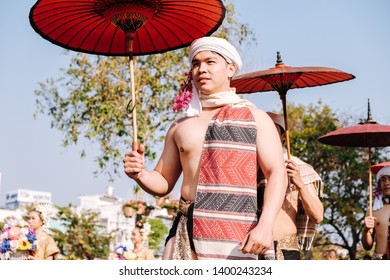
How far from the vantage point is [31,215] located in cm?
912

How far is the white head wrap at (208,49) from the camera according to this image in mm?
3373

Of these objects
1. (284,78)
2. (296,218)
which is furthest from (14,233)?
(296,218)

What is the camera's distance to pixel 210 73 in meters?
3.33

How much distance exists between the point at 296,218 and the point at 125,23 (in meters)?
1.72

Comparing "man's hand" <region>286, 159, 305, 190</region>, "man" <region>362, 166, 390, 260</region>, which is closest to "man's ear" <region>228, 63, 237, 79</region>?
"man's hand" <region>286, 159, 305, 190</region>

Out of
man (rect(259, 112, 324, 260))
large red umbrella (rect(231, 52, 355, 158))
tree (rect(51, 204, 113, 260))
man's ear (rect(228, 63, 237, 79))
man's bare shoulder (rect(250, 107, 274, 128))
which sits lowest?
tree (rect(51, 204, 113, 260))

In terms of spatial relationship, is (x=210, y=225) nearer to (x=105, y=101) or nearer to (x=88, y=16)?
(x=88, y=16)

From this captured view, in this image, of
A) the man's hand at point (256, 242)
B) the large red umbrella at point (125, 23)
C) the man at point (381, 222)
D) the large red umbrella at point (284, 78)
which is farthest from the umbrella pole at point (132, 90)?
the man at point (381, 222)

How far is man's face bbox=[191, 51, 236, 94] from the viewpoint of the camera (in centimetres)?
333

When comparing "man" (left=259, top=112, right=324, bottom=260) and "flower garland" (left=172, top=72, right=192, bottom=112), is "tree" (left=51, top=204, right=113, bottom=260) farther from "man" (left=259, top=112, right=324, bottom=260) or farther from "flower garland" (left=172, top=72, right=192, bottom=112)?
"flower garland" (left=172, top=72, right=192, bottom=112)

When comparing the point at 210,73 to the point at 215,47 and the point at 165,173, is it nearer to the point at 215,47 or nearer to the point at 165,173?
the point at 215,47

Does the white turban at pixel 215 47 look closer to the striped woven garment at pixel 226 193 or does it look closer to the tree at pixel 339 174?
the striped woven garment at pixel 226 193
